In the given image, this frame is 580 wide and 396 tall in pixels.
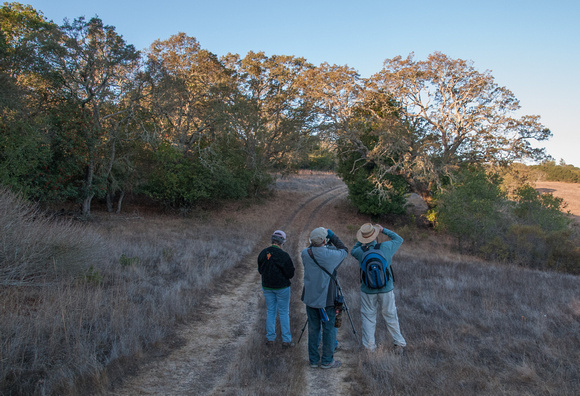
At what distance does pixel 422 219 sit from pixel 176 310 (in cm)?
2848

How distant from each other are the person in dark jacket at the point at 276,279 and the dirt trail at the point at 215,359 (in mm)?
532

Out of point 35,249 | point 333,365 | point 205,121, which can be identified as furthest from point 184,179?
point 333,365

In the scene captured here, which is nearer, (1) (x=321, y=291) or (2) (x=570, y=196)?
(1) (x=321, y=291)

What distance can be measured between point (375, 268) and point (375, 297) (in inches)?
24.3

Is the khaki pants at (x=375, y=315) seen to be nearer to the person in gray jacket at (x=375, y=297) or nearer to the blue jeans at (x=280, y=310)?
the person in gray jacket at (x=375, y=297)

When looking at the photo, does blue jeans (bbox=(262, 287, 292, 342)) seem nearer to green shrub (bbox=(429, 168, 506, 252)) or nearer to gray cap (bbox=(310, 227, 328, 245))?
gray cap (bbox=(310, 227, 328, 245))

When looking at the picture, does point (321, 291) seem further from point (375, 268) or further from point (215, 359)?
point (215, 359)

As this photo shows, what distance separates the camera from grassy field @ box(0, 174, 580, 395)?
4652 mm

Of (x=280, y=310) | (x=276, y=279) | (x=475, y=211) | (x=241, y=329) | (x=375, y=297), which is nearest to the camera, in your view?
(x=375, y=297)

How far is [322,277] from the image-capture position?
5.29m

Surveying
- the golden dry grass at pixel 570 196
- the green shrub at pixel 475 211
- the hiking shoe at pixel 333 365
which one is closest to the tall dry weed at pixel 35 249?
the hiking shoe at pixel 333 365

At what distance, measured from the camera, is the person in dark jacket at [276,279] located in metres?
5.94

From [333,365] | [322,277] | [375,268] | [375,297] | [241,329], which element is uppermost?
[375,268]

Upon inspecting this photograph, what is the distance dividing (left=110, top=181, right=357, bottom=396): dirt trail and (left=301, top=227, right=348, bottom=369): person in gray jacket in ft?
0.85
